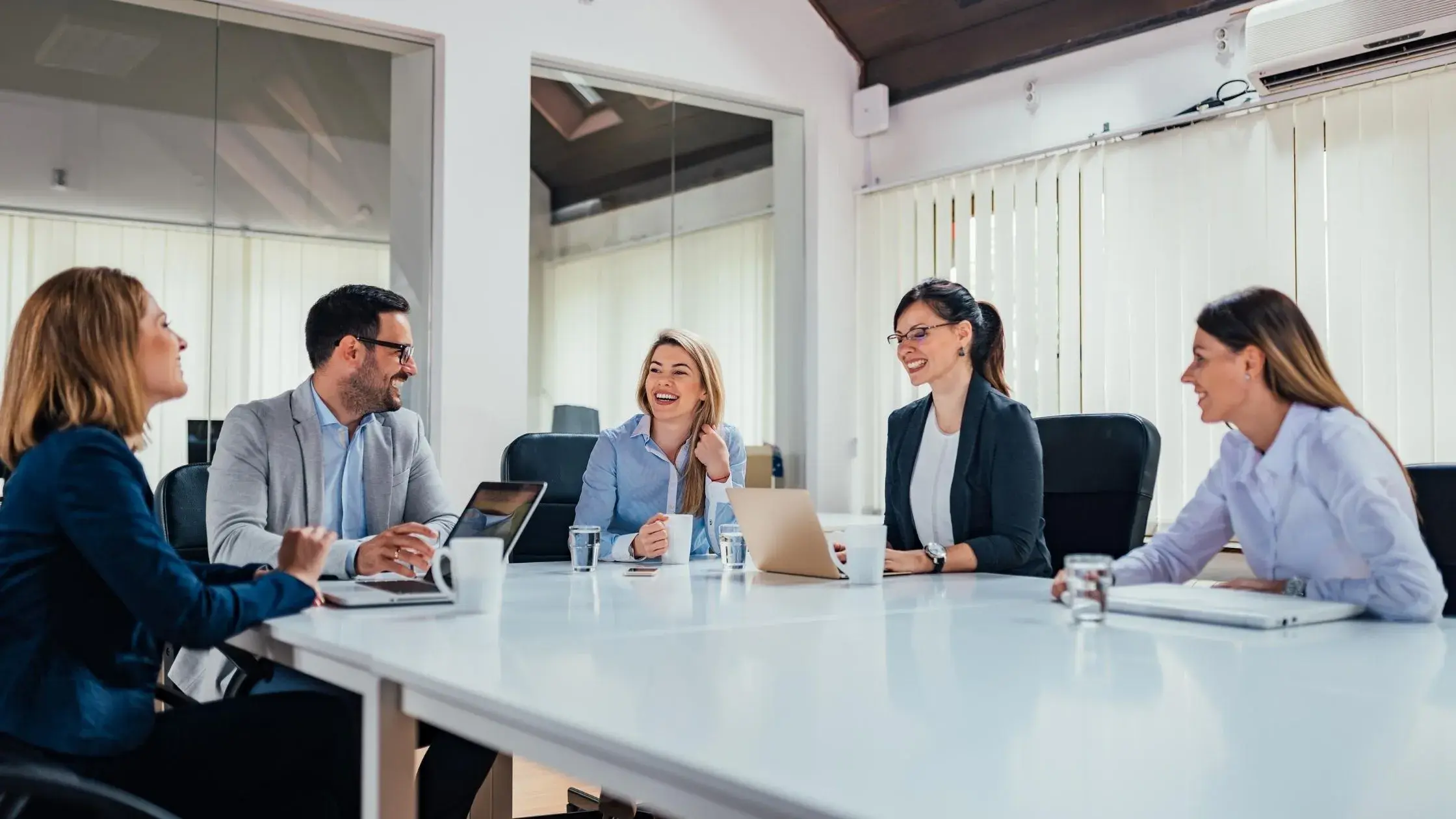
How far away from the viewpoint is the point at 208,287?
12.7 feet

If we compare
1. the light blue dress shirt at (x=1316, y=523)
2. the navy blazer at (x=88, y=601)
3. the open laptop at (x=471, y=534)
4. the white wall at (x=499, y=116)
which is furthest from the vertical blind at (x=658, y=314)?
the navy blazer at (x=88, y=601)

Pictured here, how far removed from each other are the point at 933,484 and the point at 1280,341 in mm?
885

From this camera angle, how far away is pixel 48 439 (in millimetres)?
1503

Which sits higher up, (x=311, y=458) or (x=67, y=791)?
(x=311, y=458)

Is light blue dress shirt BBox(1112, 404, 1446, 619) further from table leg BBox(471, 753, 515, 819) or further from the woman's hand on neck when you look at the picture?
table leg BBox(471, 753, 515, 819)

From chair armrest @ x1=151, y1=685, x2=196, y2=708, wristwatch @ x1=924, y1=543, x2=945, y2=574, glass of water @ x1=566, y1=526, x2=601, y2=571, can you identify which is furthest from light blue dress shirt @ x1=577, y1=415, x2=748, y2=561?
chair armrest @ x1=151, y1=685, x2=196, y2=708

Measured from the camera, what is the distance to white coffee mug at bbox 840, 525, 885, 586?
2096mm

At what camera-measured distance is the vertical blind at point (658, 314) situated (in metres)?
4.59

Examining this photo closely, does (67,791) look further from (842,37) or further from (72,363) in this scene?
(842,37)

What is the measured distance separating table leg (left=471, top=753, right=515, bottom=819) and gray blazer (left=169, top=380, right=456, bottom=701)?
529 millimetres

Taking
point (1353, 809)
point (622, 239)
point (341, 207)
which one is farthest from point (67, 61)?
point (1353, 809)

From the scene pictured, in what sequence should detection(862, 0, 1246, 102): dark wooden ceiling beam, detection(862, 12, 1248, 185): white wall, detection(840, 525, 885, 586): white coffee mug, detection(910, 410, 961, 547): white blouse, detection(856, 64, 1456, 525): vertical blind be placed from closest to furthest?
detection(840, 525, 885, 586): white coffee mug, detection(910, 410, 961, 547): white blouse, detection(856, 64, 1456, 525): vertical blind, detection(862, 12, 1248, 185): white wall, detection(862, 0, 1246, 102): dark wooden ceiling beam

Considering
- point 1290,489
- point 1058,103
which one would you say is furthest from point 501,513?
point 1058,103

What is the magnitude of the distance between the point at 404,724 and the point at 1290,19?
3.29 metres
